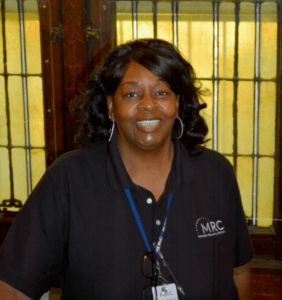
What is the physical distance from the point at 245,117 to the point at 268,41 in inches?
17.4

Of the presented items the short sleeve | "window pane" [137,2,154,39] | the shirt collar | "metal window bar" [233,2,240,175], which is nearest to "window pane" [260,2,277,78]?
"metal window bar" [233,2,240,175]

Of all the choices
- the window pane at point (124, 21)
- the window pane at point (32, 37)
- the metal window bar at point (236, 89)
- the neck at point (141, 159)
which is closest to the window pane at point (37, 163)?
the window pane at point (32, 37)

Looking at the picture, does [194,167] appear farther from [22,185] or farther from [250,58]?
[22,185]

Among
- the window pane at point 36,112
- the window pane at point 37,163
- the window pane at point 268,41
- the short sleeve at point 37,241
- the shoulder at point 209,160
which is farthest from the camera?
the window pane at point 37,163

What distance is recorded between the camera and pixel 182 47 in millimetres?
2383

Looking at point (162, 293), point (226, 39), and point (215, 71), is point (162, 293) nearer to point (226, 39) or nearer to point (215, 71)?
point (215, 71)

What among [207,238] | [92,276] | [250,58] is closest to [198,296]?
[207,238]

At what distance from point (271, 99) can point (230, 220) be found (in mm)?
1158

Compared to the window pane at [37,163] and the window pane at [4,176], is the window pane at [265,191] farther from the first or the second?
the window pane at [4,176]

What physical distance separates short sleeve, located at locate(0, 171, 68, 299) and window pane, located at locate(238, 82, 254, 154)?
145 centimetres

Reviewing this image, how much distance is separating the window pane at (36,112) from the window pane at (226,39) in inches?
42.8

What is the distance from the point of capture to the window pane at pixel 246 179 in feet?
8.08

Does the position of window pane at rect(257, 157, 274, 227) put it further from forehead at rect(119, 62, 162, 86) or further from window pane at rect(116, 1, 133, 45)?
forehead at rect(119, 62, 162, 86)

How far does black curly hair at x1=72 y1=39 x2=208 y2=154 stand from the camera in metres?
1.37
